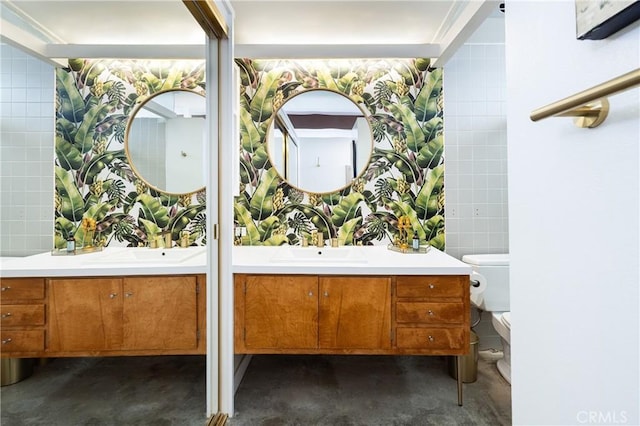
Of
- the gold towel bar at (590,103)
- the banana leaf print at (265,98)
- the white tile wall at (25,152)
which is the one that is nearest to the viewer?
the gold towel bar at (590,103)

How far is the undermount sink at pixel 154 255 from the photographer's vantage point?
1.43m

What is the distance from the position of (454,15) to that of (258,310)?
229 cm

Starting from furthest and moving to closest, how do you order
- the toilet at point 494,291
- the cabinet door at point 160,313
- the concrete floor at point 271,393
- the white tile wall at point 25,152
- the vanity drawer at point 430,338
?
the toilet at point 494,291 → the vanity drawer at point 430,338 → the cabinet door at point 160,313 → the concrete floor at point 271,393 → the white tile wall at point 25,152

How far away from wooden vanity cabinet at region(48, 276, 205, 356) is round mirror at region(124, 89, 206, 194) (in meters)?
0.51

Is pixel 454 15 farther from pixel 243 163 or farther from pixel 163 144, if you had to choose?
pixel 163 144

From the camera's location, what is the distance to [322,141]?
226 cm

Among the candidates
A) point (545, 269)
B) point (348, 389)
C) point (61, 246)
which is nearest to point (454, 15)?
point (545, 269)

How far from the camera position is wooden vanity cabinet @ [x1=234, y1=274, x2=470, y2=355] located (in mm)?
1623

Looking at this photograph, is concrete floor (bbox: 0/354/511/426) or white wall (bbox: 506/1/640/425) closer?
white wall (bbox: 506/1/640/425)

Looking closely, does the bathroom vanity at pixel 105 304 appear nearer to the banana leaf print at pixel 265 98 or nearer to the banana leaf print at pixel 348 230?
the banana leaf print at pixel 348 230

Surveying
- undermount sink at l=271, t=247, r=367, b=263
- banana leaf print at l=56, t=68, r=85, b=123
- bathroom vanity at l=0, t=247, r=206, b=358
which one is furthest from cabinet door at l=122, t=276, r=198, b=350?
banana leaf print at l=56, t=68, r=85, b=123

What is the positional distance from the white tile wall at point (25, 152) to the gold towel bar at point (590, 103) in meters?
1.05

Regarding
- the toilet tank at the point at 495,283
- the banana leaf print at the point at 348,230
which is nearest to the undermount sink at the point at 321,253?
the banana leaf print at the point at 348,230

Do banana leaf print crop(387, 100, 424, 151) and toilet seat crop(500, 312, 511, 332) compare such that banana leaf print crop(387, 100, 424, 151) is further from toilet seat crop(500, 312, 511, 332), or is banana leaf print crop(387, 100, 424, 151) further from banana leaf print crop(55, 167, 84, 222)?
banana leaf print crop(55, 167, 84, 222)
